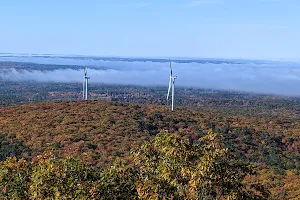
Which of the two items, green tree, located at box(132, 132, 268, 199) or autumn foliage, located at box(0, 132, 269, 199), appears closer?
green tree, located at box(132, 132, 268, 199)

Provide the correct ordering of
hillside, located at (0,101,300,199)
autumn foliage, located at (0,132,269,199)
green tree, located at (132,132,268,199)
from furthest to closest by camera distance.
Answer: hillside, located at (0,101,300,199) < autumn foliage, located at (0,132,269,199) < green tree, located at (132,132,268,199)

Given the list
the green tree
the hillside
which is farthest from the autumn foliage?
the hillside

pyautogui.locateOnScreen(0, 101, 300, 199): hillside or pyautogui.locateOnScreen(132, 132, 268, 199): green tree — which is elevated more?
pyautogui.locateOnScreen(132, 132, 268, 199): green tree

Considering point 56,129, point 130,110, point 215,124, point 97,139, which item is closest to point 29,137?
point 56,129

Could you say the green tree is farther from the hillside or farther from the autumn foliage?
the hillside

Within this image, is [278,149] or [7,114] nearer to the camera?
[278,149]

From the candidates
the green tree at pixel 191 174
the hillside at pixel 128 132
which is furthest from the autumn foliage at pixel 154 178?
the hillside at pixel 128 132

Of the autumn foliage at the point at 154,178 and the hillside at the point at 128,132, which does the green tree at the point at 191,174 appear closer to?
the autumn foliage at the point at 154,178

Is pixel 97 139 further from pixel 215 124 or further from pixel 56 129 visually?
pixel 215 124
